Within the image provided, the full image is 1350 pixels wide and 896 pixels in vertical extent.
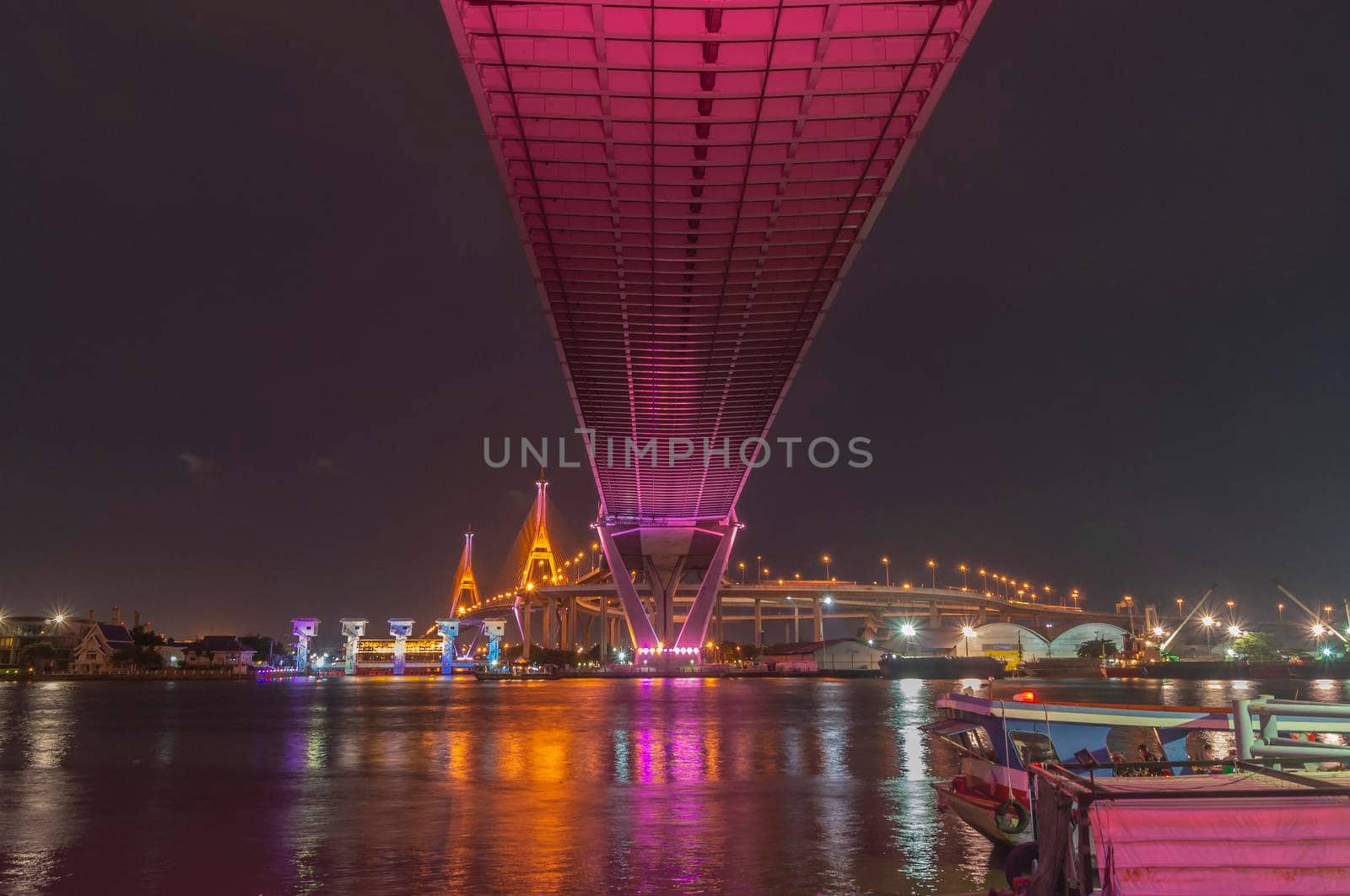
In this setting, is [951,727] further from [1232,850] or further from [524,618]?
[524,618]

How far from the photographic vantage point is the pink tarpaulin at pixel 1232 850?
26.0ft

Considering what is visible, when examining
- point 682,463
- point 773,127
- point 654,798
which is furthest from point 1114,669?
point 654,798

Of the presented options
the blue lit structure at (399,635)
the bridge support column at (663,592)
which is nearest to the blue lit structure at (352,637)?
the blue lit structure at (399,635)

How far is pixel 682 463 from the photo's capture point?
83.9 meters

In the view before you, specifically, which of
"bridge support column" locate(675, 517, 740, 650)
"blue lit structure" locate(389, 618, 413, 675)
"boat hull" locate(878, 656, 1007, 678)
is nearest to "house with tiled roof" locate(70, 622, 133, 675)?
"blue lit structure" locate(389, 618, 413, 675)

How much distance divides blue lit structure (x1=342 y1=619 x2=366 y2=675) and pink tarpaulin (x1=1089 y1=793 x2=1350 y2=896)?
170973 millimetres

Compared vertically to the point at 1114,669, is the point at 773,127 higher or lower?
higher

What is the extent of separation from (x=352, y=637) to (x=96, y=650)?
40.0 m

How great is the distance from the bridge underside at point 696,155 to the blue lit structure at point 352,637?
11757cm

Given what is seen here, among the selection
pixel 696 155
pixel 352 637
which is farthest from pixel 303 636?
pixel 696 155

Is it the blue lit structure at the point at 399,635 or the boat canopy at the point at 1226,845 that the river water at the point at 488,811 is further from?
the blue lit structure at the point at 399,635

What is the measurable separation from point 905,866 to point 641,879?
328 centimetres

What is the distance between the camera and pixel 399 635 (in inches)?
6737

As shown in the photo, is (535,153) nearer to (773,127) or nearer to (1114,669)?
(773,127)
